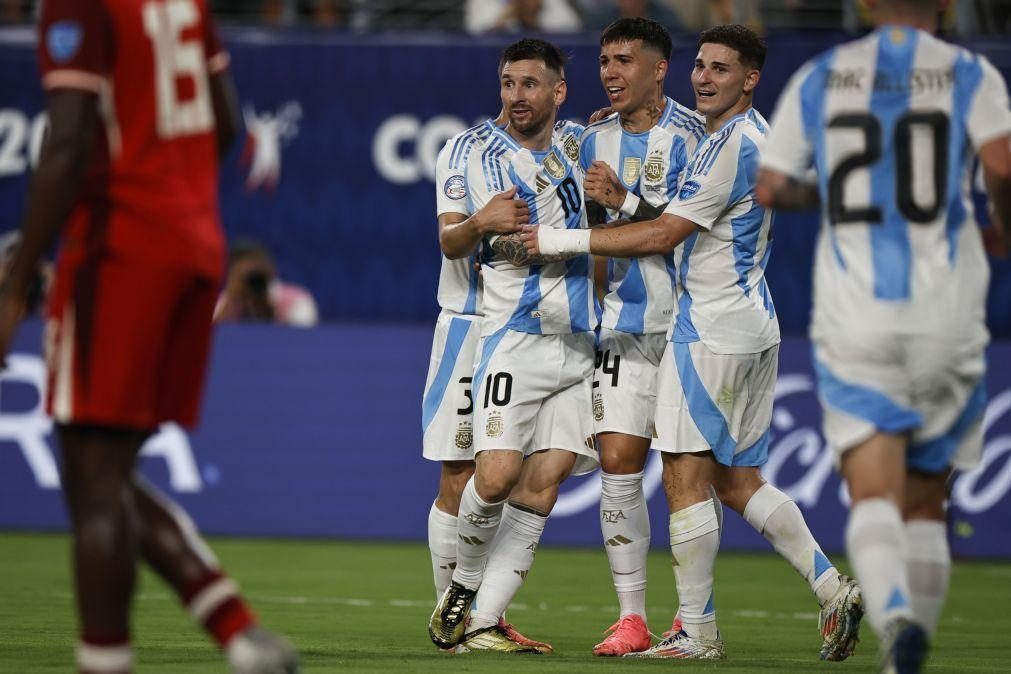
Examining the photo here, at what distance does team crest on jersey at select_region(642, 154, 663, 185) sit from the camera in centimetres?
735

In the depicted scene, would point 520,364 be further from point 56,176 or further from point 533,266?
point 56,176

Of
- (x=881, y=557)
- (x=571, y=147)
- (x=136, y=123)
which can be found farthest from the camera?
(x=571, y=147)

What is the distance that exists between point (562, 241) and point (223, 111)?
7.81ft

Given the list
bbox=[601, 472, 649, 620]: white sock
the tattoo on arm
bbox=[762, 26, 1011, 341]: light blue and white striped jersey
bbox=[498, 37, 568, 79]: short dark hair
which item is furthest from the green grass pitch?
bbox=[498, 37, 568, 79]: short dark hair

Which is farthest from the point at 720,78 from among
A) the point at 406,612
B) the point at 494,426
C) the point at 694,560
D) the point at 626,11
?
the point at 626,11

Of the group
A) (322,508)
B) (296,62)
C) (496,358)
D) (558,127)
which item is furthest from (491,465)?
(296,62)

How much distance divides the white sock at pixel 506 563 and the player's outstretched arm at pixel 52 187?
3298mm

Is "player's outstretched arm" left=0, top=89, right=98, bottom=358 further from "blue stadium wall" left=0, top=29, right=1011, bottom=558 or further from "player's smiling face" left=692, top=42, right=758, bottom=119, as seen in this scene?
"blue stadium wall" left=0, top=29, right=1011, bottom=558

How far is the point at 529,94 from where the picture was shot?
7.20 m

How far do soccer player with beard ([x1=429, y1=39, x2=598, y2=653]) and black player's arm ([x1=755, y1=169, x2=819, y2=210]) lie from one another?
210cm

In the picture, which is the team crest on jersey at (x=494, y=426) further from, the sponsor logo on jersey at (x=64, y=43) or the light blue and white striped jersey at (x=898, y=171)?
the sponsor logo on jersey at (x=64, y=43)

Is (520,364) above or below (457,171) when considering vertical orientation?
below

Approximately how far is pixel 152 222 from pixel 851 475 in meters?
2.11

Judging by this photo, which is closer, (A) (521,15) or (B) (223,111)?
(B) (223,111)
